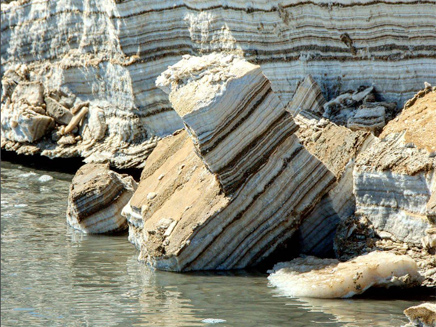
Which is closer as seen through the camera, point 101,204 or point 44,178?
point 101,204

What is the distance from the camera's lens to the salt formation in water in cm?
560

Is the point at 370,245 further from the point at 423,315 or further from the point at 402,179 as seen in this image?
the point at 423,315

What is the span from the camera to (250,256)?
6.55m

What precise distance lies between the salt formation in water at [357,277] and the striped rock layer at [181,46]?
2.31 metres

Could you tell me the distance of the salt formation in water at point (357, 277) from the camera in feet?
18.4

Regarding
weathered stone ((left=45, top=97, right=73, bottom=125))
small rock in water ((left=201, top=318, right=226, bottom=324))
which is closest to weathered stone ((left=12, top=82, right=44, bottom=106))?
weathered stone ((left=45, top=97, right=73, bottom=125))

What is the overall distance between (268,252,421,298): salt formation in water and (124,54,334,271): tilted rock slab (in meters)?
0.76

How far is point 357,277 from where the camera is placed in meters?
5.59

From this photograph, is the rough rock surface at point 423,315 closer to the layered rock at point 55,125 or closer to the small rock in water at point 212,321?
the small rock in water at point 212,321

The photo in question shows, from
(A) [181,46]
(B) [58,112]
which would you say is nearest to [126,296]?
(A) [181,46]

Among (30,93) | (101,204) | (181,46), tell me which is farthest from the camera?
(30,93)

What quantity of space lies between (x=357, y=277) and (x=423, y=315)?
0.88 meters

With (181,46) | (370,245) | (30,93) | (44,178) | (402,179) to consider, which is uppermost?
(181,46)

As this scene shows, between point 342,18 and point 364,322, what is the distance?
162 inches
